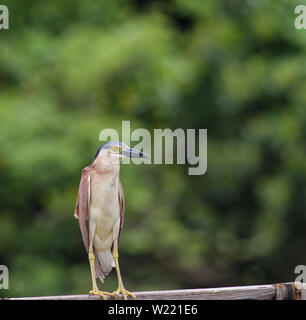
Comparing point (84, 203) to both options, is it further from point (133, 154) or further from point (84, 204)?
point (133, 154)

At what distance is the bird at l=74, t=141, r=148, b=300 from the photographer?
146 cm

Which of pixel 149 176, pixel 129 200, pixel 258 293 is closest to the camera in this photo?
pixel 258 293

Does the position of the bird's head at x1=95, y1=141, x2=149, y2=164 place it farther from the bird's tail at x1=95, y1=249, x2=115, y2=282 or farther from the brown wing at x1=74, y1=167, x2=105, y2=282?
the bird's tail at x1=95, y1=249, x2=115, y2=282

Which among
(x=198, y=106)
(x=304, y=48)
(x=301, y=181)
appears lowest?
(x=301, y=181)

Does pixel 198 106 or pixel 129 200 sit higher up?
pixel 198 106

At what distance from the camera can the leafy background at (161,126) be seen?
6.10 meters

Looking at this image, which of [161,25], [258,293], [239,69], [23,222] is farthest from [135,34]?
[258,293]

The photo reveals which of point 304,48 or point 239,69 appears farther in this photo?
point 239,69

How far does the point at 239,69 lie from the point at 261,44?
0.44 meters

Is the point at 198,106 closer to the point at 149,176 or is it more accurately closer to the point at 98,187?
the point at 149,176

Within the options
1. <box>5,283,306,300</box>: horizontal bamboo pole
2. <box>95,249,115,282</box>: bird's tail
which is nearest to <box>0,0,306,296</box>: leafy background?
<box>5,283,306,300</box>: horizontal bamboo pole

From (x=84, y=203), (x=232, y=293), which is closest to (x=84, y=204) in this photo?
(x=84, y=203)

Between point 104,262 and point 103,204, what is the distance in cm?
18

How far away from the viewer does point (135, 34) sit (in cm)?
677
